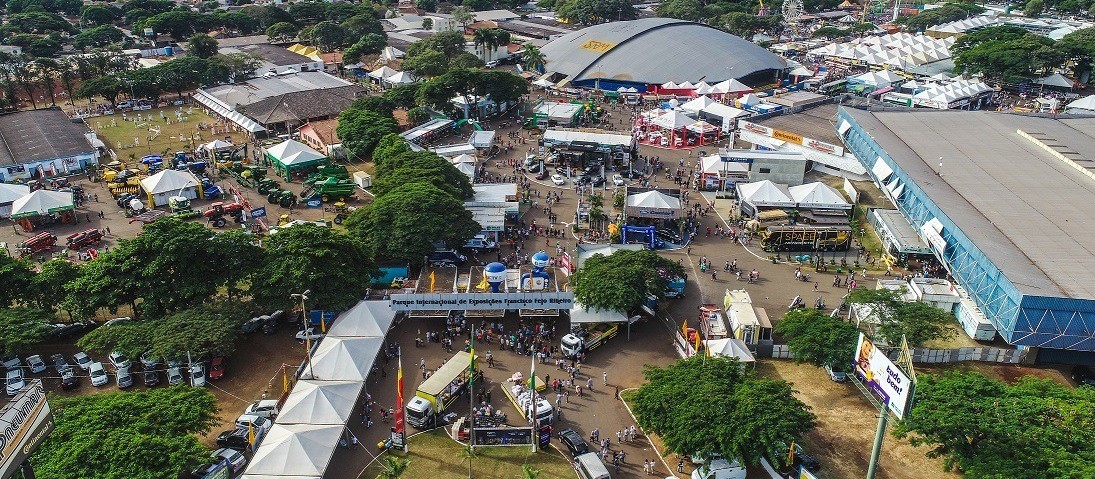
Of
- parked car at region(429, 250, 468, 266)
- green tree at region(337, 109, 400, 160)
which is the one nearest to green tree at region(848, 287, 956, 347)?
parked car at region(429, 250, 468, 266)

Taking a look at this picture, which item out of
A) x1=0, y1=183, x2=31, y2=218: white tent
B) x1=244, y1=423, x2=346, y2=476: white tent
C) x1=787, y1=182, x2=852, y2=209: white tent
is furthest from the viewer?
x1=0, y1=183, x2=31, y2=218: white tent

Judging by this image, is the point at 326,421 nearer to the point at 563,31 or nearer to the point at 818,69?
the point at 818,69

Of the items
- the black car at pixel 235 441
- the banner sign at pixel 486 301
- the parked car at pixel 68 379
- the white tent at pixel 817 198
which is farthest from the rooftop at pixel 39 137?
the white tent at pixel 817 198

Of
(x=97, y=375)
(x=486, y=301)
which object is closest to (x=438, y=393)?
(x=486, y=301)

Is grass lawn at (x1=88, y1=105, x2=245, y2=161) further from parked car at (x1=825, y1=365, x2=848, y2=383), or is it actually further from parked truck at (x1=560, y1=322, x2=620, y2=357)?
parked car at (x1=825, y1=365, x2=848, y2=383)

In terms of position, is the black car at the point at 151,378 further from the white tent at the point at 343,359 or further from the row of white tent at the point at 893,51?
the row of white tent at the point at 893,51

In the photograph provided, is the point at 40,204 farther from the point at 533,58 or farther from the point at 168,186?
the point at 533,58
